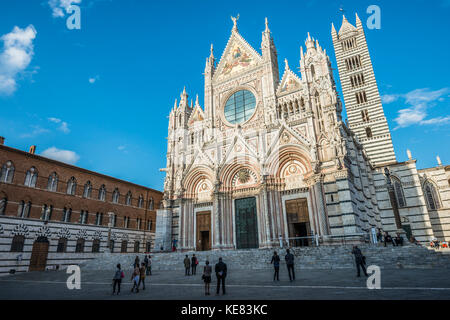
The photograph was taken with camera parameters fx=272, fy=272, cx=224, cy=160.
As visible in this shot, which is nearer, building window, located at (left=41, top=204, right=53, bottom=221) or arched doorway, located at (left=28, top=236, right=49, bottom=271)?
arched doorway, located at (left=28, top=236, right=49, bottom=271)

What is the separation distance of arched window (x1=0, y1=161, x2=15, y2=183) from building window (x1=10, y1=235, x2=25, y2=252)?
4.89 metres

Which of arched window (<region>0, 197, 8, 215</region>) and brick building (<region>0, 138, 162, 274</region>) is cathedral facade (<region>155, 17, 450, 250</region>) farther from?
arched window (<region>0, 197, 8, 215</region>)

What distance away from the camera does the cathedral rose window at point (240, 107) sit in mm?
27734

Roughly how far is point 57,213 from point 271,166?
2095cm

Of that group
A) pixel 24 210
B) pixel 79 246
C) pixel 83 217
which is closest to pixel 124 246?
pixel 79 246

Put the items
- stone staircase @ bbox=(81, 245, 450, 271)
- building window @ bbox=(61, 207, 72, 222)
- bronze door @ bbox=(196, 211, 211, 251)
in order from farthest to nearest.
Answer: building window @ bbox=(61, 207, 72, 222) → bronze door @ bbox=(196, 211, 211, 251) → stone staircase @ bbox=(81, 245, 450, 271)

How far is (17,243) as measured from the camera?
23.1 m

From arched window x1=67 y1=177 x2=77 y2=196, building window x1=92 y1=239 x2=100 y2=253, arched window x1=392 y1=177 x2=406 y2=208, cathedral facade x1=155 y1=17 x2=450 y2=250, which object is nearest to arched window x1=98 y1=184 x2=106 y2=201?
arched window x1=67 y1=177 x2=77 y2=196

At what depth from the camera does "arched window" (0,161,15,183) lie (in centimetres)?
2300

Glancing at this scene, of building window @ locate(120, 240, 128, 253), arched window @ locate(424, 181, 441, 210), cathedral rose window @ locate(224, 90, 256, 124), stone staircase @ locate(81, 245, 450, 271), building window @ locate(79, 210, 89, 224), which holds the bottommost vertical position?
stone staircase @ locate(81, 245, 450, 271)

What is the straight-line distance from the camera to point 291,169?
2283 cm

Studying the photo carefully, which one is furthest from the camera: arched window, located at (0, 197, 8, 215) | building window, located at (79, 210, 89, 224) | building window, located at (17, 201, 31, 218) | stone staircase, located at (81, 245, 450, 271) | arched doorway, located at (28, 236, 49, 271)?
building window, located at (79, 210, 89, 224)

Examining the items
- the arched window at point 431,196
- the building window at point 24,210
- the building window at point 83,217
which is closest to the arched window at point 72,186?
the building window at point 83,217
